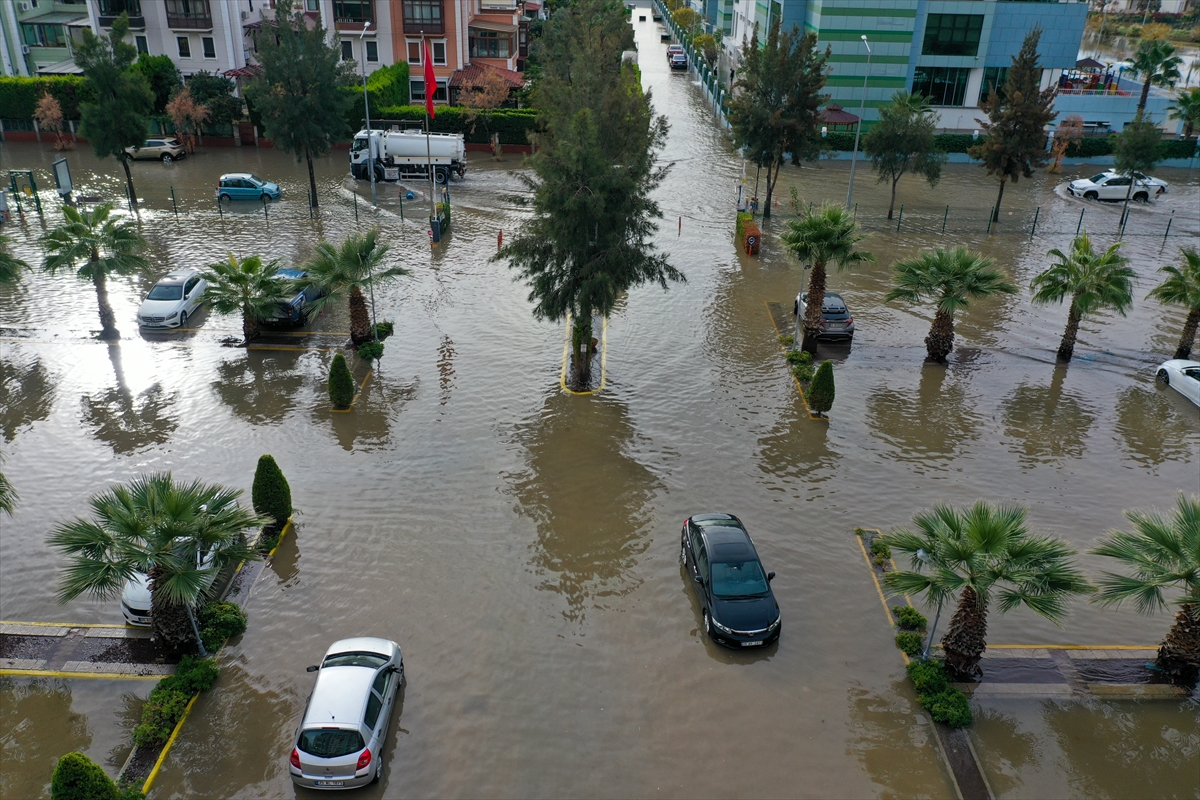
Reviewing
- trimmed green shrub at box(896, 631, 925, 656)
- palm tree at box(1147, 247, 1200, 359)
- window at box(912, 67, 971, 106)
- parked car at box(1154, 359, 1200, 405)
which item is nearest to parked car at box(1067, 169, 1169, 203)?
window at box(912, 67, 971, 106)

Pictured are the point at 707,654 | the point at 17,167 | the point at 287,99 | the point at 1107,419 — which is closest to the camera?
the point at 707,654

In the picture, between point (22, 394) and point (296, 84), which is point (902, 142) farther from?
point (22, 394)

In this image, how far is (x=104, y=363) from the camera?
29.4 metres

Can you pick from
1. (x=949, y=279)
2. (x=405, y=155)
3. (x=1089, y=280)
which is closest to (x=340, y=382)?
(x=949, y=279)

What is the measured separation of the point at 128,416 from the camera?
85.8 feet

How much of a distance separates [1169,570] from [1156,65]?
198ft

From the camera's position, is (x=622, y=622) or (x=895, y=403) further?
(x=895, y=403)

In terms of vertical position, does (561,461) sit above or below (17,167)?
below

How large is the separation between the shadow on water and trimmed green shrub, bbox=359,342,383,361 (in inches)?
241

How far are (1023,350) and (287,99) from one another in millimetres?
35678

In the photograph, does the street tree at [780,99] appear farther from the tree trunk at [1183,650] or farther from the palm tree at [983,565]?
the tree trunk at [1183,650]

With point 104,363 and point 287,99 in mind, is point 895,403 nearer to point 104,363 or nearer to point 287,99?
point 104,363

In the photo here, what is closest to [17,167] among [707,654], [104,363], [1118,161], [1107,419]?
[104,363]

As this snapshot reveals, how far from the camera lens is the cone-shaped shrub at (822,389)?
26.3 m
